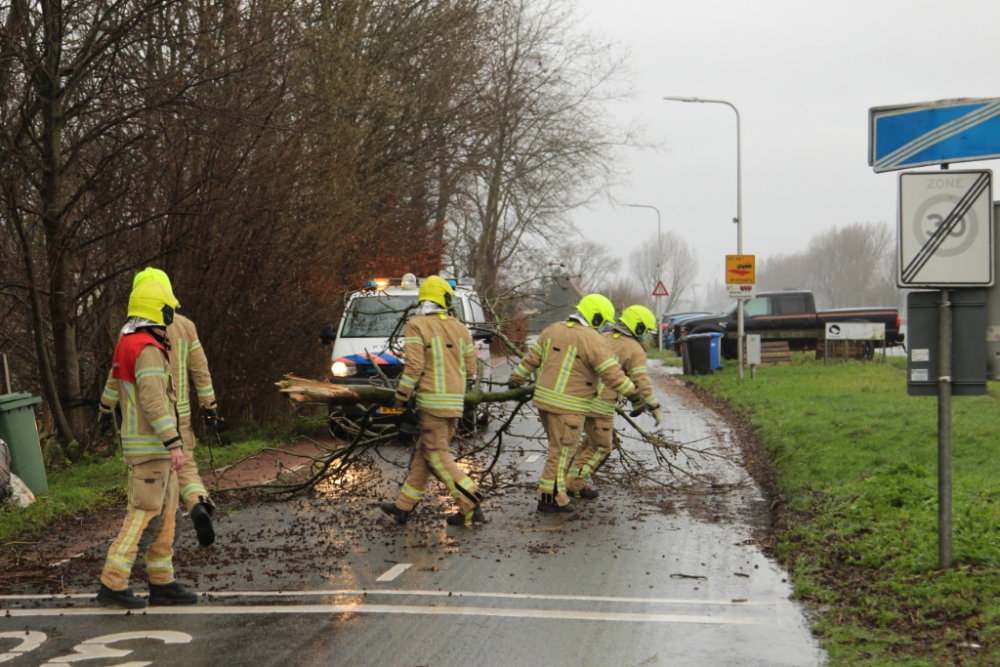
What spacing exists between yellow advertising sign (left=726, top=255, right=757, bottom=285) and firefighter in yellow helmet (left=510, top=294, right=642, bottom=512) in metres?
14.9

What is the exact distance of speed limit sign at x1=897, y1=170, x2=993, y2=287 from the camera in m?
6.07

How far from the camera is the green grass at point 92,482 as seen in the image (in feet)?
28.3

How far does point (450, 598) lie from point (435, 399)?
2.56 meters

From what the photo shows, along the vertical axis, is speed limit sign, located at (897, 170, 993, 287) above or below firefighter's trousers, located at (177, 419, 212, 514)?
above

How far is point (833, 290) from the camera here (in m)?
133

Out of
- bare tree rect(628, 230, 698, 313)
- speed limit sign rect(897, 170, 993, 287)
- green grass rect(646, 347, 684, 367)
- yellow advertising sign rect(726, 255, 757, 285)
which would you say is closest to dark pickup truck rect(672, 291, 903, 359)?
green grass rect(646, 347, 684, 367)

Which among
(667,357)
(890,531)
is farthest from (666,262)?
(890,531)

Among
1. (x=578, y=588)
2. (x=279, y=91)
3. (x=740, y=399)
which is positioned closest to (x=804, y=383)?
(x=740, y=399)

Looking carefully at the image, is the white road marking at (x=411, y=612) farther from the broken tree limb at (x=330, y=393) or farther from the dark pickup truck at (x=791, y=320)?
the dark pickup truck at (x=791, y=320)

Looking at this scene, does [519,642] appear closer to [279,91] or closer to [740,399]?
[279,91]

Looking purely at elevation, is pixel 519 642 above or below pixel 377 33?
below

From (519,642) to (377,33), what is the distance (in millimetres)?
16574

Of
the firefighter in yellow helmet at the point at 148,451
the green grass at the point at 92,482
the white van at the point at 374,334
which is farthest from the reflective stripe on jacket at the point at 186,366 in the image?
the white van at the point at 374,334

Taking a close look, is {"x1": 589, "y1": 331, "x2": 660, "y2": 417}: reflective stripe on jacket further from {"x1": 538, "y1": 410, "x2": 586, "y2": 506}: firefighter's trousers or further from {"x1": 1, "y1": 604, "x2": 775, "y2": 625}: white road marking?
{"x1": 1, "y1": 604, "x2": 775, "y2": 625}: white road marking
